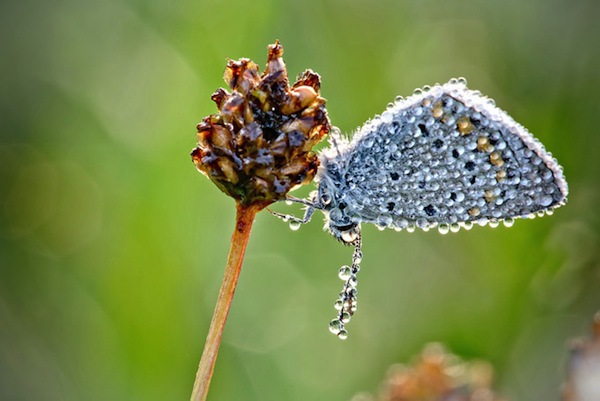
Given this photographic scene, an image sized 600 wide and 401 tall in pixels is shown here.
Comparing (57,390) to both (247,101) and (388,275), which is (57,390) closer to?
Result: (388,275)

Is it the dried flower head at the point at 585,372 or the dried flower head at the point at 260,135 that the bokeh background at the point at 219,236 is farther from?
the dried flower head at the point at 260,135

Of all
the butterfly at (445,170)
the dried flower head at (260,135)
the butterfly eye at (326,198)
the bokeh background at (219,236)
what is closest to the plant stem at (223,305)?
the dried flower head at (260,135)

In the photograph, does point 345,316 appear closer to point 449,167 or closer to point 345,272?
point 345,272

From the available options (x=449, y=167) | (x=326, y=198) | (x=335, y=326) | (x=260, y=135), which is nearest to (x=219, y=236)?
(x=326, y=198)

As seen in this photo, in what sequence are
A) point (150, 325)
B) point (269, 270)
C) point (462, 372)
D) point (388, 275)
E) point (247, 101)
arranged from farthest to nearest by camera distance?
point (388, 275), point (269, 270), point (150, 325), point (462, 372), point (247, 101)

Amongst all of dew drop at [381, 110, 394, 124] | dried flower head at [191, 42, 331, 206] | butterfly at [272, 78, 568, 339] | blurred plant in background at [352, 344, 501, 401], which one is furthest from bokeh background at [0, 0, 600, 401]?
dried flower head at [191, 42, 331, 206]

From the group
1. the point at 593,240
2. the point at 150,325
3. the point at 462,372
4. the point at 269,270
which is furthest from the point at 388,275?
the point at 462,372

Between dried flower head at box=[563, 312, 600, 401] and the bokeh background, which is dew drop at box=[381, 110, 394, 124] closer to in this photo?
dried flower head at box=[563, 312, 600, 401]
